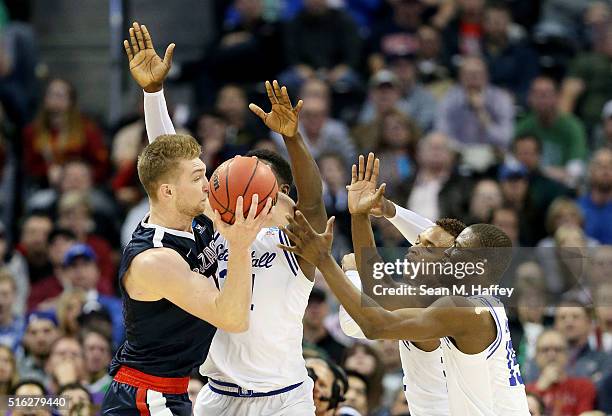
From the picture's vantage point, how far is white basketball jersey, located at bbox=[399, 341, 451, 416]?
7.39m

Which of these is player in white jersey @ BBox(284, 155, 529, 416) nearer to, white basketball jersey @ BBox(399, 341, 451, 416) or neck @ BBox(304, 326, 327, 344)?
white basketball jersey @ BBox(399, 341, 451, 416)

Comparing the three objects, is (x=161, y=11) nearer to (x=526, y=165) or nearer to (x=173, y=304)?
(x=526, y=165)

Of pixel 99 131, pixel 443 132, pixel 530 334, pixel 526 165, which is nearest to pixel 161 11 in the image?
pixel 99 131

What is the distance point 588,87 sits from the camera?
46.8 feet

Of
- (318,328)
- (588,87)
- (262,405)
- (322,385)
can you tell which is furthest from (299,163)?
(588,87)

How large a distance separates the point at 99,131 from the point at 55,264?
2.27m

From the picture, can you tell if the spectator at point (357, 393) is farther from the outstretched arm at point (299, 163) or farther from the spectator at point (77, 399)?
the outstretched arm at point (299, 163)

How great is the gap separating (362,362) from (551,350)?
62.3 inches

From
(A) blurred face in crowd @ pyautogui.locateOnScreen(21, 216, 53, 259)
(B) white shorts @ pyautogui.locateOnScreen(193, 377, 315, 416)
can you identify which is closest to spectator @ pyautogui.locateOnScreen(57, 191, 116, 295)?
(A) blurred face in crowd @ pyautogui.locateOnScreen(21, 216, 53, 259)

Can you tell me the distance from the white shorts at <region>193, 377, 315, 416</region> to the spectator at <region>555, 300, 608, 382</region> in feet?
13.2

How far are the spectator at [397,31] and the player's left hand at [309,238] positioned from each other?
8.71 m

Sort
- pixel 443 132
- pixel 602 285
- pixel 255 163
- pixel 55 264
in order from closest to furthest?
pixel 255 163 → pixel 602 285 → pixel 55 264 → pixel 443 132

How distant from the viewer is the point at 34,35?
15.4 metres

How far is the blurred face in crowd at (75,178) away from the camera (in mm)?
13227
